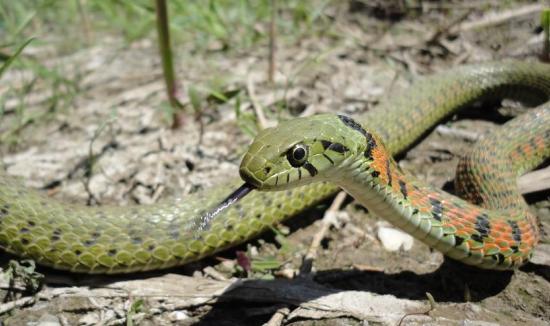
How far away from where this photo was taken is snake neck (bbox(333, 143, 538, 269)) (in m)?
3.41

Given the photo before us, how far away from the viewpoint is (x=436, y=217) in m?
3.51

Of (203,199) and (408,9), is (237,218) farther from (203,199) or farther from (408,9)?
(408,9)

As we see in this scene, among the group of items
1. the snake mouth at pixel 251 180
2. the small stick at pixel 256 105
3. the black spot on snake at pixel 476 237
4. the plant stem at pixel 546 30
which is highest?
the plant stem at pixel 546 30

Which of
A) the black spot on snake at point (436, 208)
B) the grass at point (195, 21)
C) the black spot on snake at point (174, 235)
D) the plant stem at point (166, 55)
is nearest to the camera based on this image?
the black spot on snake at point (436, 208)

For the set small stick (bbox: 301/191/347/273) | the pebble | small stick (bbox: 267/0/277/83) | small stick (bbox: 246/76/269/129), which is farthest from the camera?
small stick (bbox: 267/0/277/83)

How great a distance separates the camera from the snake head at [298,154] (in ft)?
10.2

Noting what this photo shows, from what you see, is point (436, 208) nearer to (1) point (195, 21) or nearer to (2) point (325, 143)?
(2) point (325, 143)

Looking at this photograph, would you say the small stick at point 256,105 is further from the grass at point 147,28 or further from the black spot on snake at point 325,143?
the black spot on snake at point 325,143

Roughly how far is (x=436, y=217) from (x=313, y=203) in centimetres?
125

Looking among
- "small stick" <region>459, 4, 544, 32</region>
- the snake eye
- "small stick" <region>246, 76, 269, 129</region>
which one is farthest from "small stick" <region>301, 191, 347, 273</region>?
"small stick" <region>459, 4, 544, 32</region>

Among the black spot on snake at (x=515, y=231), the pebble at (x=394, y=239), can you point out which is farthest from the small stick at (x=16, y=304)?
the black spot on snake at (x=515, y=231)

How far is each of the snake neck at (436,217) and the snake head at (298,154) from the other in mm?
125

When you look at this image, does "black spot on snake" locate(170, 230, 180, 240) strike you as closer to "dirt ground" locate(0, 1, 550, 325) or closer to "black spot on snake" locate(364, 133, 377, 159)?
"dirt ground" locate(0, 1, 550, 325)

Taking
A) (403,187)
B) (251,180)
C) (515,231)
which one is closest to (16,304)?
(251,180)
